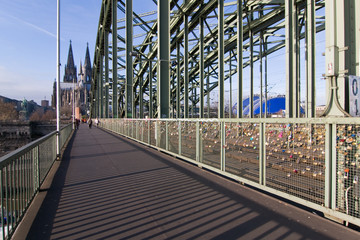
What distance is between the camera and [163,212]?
12.4ft

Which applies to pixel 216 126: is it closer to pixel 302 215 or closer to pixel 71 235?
pixel 302 215

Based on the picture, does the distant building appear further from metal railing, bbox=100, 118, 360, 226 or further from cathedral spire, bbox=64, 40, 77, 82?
metal railing, bbox=100, 118, 360, 226

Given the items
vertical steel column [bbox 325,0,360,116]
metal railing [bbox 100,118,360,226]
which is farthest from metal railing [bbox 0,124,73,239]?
vertical steel column [bbox 325,0,360,116]

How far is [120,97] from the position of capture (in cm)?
6112

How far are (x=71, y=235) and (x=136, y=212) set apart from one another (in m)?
0.97

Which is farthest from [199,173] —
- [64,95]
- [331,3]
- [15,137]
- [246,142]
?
[64,95]

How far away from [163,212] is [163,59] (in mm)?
10883

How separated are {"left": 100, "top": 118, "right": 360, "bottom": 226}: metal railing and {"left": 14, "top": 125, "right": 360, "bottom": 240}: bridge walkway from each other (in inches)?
10.2

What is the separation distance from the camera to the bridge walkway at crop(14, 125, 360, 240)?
123 inches

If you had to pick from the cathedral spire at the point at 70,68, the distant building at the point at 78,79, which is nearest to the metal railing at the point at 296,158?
the distant building at the point at 78,79

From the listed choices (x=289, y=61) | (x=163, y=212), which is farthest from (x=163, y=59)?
(x=163, y=212)

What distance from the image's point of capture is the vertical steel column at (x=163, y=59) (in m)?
13.4

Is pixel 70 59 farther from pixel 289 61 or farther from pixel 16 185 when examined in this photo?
pixel 16 185

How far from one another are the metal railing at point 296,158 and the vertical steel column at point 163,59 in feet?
22.2
